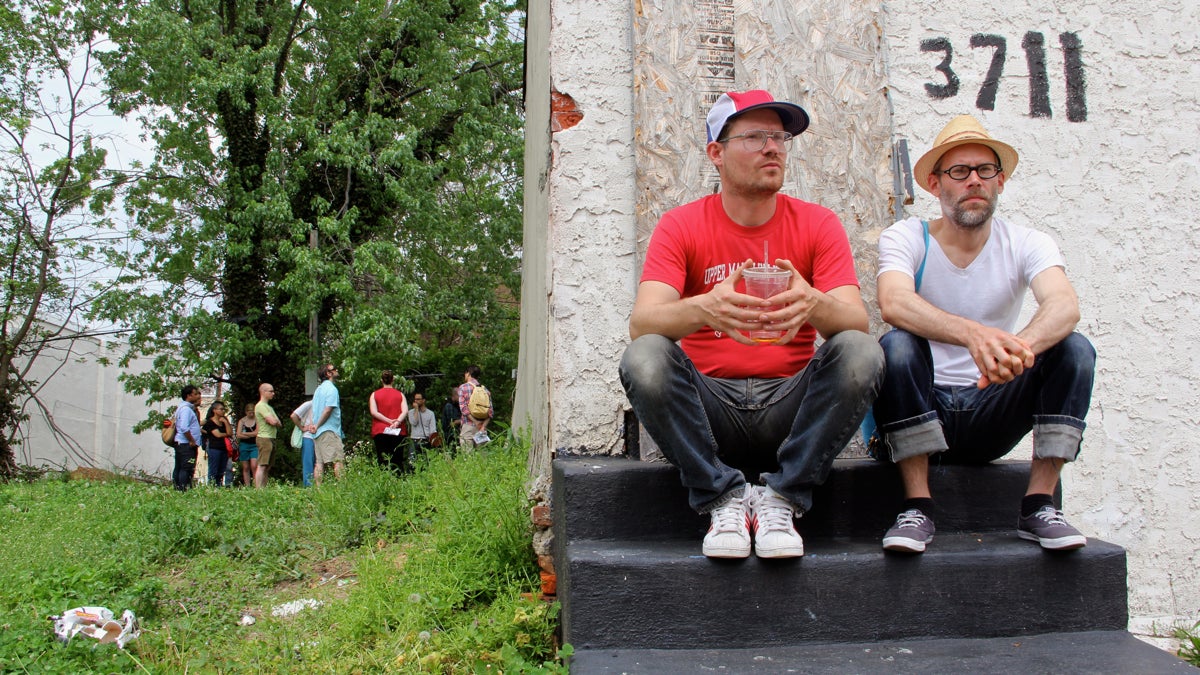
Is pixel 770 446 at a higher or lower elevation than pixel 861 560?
higher

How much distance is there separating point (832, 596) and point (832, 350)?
0.74 metres

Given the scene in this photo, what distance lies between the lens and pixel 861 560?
2.71 metres

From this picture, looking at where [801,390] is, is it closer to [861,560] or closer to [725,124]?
[861,560]

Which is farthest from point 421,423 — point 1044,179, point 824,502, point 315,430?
point 824,502

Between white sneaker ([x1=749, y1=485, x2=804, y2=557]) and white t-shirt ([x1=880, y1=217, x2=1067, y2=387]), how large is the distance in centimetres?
86

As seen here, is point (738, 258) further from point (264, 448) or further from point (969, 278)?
point (264, 448)

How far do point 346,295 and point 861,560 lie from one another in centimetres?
1062

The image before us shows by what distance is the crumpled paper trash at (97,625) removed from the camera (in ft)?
10.7

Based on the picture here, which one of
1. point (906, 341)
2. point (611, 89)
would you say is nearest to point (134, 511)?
point (611, 89)

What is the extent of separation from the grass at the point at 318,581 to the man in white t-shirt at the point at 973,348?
134cm

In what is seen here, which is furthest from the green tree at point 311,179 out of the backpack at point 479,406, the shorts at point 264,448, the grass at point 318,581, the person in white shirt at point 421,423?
the grass at point 318,581

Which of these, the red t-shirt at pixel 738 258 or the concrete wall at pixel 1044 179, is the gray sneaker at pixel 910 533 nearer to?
the red t-shirt at pixel 738 258

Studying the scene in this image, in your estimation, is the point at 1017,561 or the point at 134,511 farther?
the point at 134,511

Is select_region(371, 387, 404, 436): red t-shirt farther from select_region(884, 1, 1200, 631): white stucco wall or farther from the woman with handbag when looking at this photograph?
select_region(884, 1, 1200, 631): white stucco wall
